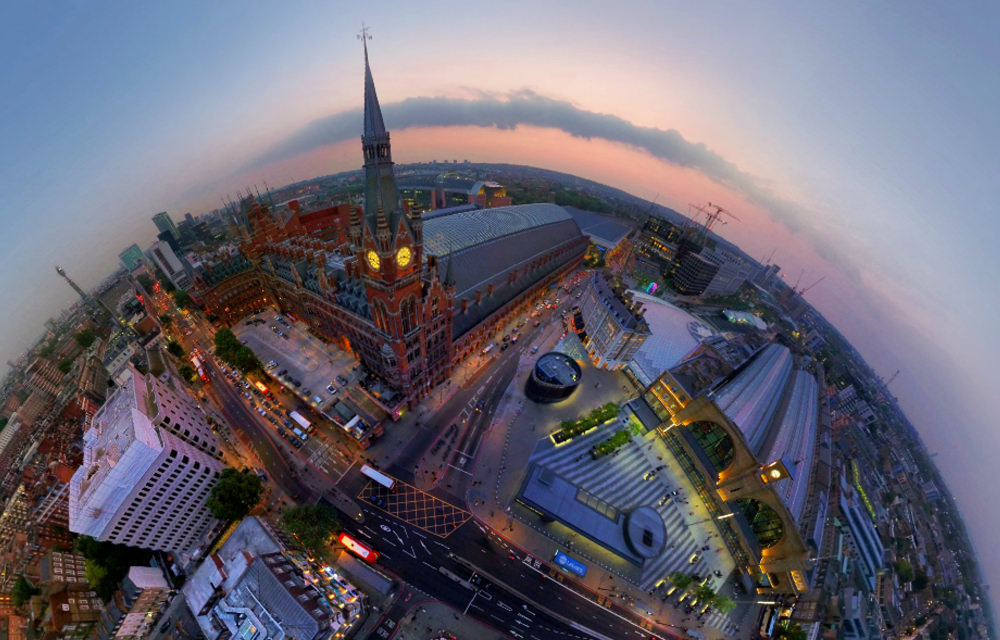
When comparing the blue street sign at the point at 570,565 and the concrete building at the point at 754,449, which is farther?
the concrete building at the point at 754,449

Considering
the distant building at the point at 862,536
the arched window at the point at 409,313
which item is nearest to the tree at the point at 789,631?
the distant building at the point at 862,536

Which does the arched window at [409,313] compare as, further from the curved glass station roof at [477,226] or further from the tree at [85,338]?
the tree at [85,338]

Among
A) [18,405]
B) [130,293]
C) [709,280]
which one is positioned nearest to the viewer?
[18,405]

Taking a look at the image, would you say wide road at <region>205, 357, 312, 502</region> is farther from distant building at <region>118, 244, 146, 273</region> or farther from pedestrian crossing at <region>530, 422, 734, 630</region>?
distant building at <region>118, 244, 146, 273</region>

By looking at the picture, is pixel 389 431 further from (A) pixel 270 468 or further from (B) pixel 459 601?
(B) pixel 459 601

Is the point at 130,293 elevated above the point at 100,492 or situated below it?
above

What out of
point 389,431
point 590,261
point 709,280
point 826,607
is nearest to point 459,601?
point 389,431

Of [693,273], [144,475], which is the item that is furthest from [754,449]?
[144,475]
